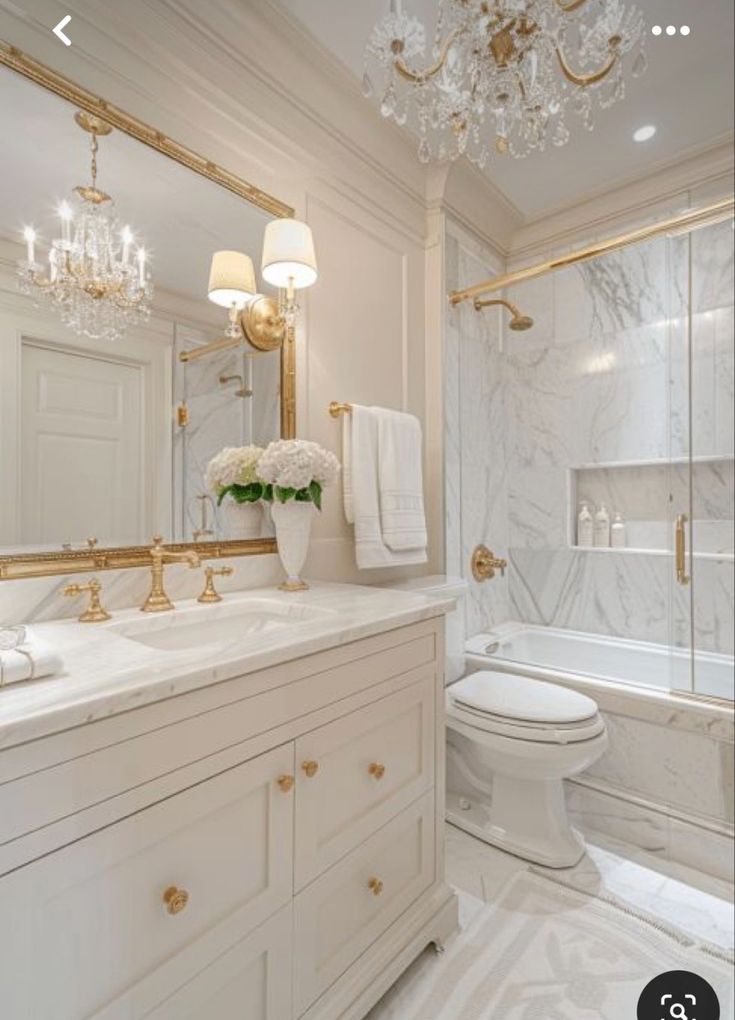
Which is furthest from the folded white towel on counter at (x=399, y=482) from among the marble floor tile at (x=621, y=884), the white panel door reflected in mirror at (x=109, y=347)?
the marble floor tile at (x=621, y=884)

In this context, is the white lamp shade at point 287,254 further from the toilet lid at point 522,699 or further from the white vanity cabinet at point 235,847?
the toilet lid at point 522,699

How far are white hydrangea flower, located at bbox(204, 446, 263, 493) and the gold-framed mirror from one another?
2cm

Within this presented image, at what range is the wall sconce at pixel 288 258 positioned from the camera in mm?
1520

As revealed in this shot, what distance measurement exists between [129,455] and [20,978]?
0.98m

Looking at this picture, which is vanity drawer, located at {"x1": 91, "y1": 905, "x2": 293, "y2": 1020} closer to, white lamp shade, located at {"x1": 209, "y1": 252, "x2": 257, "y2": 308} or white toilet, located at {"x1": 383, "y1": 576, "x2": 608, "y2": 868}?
white toilet, located at {"x1": 383, "y1": 576, "x2": 608, "y2": 868}

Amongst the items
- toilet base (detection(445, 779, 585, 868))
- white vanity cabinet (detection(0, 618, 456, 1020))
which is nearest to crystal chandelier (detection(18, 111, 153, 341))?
white vanity cabinet (detection(0, 618, 456, 1020))

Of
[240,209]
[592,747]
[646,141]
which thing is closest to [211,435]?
[240,209]

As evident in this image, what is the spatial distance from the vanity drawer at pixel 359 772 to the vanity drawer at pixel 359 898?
41 millimetres

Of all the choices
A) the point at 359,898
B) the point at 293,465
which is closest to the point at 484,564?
the point at 293,465

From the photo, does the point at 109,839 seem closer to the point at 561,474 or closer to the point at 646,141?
the point at 561,474

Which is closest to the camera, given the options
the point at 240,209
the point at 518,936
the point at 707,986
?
the point at 707,986

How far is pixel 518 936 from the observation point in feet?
4.66

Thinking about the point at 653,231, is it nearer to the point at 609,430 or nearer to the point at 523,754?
the point at 609,430

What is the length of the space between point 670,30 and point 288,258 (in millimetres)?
1403
